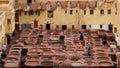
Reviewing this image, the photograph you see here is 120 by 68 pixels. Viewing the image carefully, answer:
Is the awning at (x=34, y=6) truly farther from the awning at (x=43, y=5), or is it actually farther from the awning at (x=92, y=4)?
the awning at (x=92, y=4)

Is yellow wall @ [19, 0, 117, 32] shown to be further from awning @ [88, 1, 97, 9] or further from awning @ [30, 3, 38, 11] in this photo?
awning @ [30, 3, 38, 11]

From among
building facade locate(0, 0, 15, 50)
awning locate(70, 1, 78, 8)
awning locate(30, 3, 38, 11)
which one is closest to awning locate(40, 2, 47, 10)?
awning locate(30, 3, 38, 11)

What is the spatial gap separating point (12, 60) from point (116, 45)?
59.1ft

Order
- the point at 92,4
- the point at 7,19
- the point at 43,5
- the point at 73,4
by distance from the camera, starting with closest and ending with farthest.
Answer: the point at 7,19, the point at 92,4, the point at 43,5, the point at 73,4

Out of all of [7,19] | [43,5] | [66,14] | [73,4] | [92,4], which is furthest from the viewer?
[66,14]

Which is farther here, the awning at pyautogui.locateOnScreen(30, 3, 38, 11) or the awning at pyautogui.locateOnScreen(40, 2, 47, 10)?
the awning at pyautogui.locateOnScreen(40, 2, 47, 10)

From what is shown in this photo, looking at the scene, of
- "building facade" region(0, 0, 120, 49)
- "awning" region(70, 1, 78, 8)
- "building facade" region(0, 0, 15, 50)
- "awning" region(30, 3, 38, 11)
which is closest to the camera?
"building facade" region(0, 0, 15, 50)

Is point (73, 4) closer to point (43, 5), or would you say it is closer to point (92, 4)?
point (92, 4)

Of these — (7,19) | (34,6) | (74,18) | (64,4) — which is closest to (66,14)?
(74,18)

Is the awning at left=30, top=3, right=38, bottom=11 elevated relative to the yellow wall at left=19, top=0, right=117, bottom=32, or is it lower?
elevated

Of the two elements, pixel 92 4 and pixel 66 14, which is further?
pixel 66 14

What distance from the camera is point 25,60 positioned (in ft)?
237

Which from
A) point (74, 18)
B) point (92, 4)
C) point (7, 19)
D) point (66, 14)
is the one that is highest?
point (92, 4)

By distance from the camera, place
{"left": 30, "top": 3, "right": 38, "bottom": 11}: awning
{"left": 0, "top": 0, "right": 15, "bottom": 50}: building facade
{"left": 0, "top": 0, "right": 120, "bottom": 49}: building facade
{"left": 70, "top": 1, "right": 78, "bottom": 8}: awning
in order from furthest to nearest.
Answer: {"left": 70, "top": 1, "right": 78, "bottom": 8}: awning → {"left": 0, "top": 0, "right": 120, "bottom": 49}: building facade → {"left": 30, "top": 3, "right": 38, "bottom": 11}: awning → {"left": 0, "top": 0, "right": 15, "bottom": 50}: building facade
